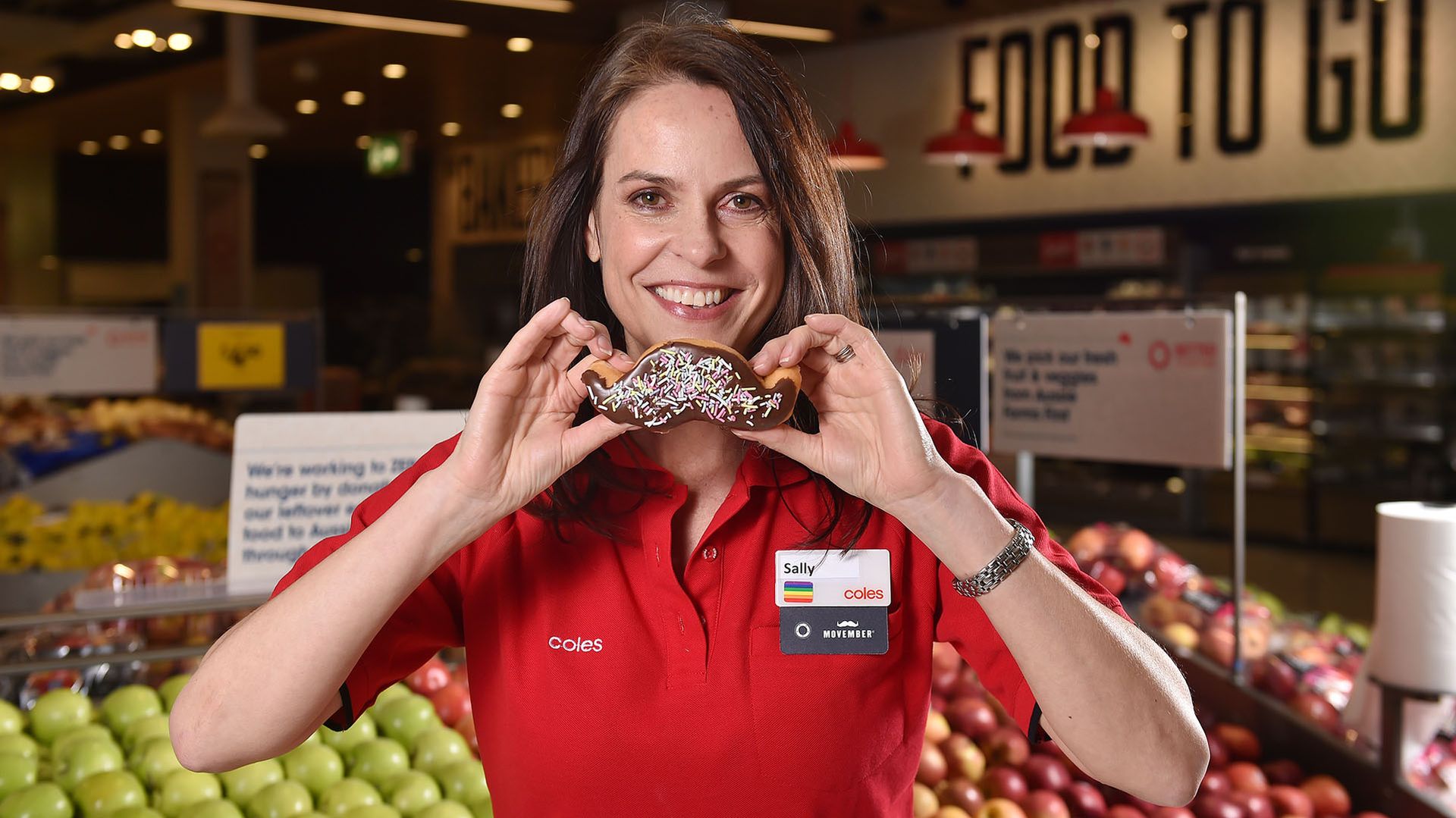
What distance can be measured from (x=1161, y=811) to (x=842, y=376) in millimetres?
1684

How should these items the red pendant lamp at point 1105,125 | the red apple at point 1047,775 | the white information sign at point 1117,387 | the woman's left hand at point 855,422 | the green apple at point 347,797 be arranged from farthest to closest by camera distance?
the red pendant lamp at point 1105,125, the white information sign at point 1117,387, the red apple at point 1047,775, the green apple at point 347,797, the woman's left hand at point 855,422

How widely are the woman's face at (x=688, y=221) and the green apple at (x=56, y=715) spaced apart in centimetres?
155

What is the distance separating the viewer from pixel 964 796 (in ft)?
7.80

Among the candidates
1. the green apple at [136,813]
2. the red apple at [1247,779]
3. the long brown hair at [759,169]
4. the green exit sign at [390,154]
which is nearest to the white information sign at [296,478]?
the green apple at [136,813]

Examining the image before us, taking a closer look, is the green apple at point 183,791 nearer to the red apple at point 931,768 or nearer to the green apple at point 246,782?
the green apple at point 246,782

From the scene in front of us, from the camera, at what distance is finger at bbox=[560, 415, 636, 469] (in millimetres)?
1198

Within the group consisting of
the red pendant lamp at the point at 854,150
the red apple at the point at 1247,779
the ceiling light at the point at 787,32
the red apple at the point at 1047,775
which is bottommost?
the red apple at the point at 1247,779

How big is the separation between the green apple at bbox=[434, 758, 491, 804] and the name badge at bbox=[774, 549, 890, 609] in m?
1.03

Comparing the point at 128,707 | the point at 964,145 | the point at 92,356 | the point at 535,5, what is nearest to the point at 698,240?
the point at 128,707

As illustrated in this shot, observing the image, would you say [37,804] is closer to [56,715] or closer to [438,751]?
[56,715]

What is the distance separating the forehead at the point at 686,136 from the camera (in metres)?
1.23

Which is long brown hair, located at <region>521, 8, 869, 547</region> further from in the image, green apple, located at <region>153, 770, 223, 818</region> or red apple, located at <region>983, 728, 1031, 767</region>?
red apple, located at <region>983, 728, 1031, 767</region>

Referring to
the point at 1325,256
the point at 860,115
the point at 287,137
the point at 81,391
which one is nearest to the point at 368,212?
the point at 287,137

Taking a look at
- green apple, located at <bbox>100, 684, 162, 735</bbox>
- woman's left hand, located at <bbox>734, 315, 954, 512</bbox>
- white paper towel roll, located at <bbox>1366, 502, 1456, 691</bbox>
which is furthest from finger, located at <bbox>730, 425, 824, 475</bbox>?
white paper towel roll, located at <bbox>1366, 502, 1456, 691</bbox>
